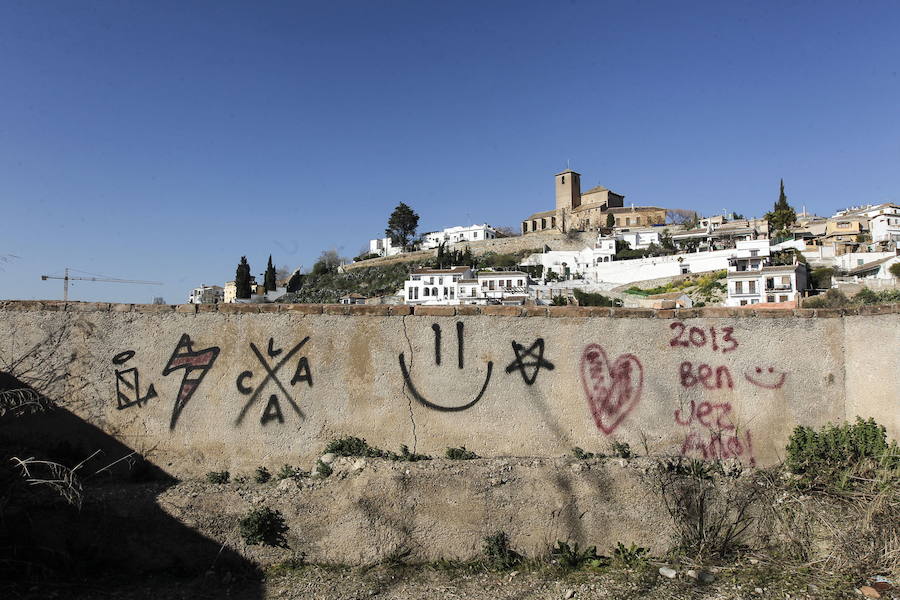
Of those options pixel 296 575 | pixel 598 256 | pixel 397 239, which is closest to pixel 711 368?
pixel 296 575

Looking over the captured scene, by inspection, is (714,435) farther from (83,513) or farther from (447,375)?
(83,513)

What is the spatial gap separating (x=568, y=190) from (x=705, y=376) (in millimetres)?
91492

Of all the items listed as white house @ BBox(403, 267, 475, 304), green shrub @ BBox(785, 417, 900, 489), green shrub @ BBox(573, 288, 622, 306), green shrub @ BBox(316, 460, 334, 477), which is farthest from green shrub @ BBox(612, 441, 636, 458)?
white house @ BBox(403, 267, 475, 304)

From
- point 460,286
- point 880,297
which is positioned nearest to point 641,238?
point 460,286

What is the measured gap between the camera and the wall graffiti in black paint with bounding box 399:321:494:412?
619 cm

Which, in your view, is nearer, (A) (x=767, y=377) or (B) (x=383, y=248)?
(A) (x=767, y=377)

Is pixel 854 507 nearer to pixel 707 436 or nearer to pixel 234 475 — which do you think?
pixel 707 436

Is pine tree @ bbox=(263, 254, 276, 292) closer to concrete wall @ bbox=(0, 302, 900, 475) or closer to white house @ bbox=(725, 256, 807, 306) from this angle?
white house @ bbox=(725, 256, 807, 306)

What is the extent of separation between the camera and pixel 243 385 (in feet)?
20.1

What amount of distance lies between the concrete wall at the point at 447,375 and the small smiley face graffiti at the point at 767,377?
0.01 metres

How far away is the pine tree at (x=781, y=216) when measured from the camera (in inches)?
2574

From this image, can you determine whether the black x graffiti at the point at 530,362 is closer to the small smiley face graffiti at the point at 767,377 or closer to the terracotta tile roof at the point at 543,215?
the small smiley face graffiti at the point at 767,377

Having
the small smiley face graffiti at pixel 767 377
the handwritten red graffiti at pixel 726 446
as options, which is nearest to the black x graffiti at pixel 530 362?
the handwritten red graffiti at pixel 726 446

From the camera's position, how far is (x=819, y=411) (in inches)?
253
